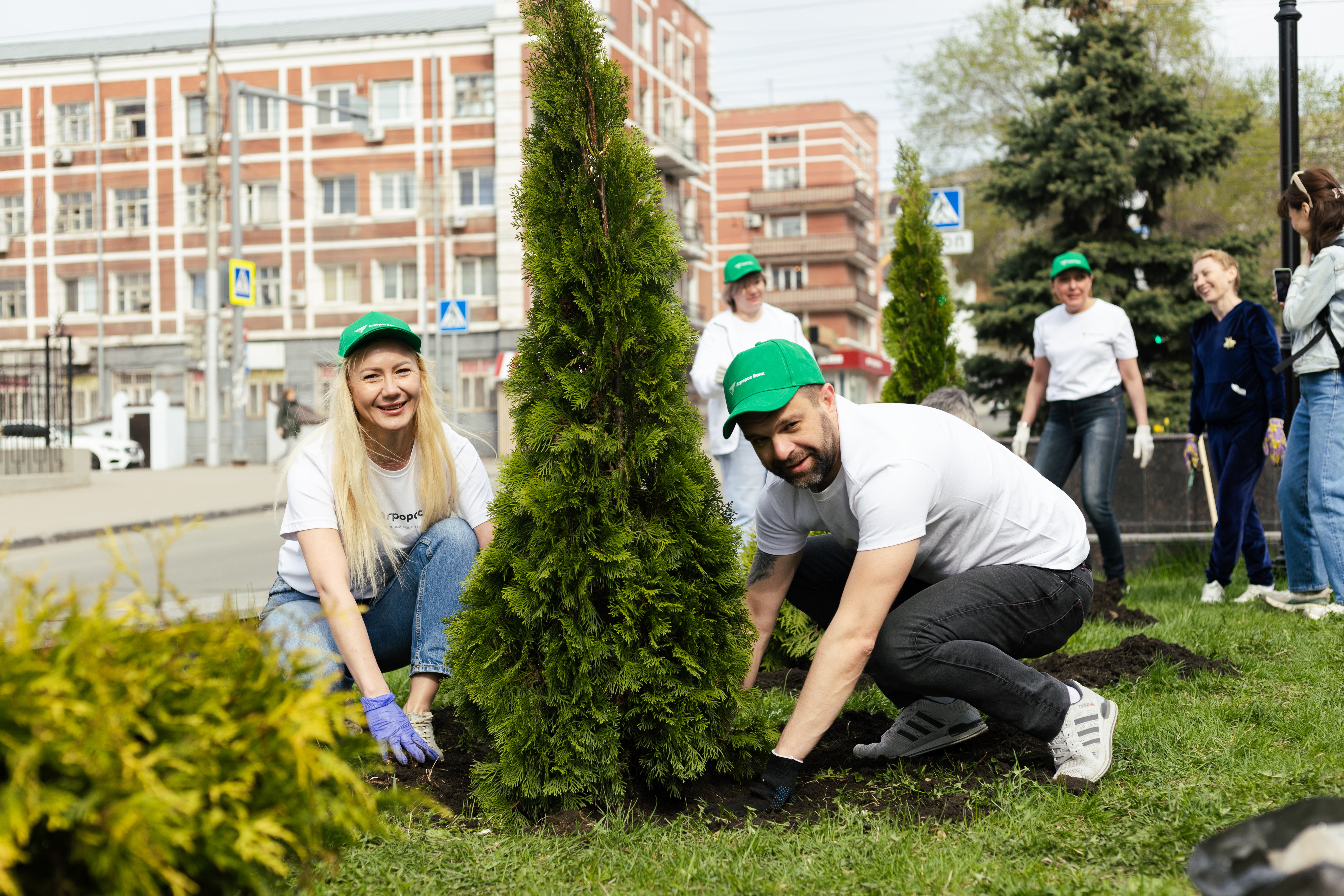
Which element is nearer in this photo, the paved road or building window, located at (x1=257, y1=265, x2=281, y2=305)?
the paved road

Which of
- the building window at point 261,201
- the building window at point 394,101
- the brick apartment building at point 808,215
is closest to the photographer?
the building window at point 394,101

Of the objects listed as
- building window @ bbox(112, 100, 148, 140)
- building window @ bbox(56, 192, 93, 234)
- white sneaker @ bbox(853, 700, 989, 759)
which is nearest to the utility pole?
building window @ bbox(112, 100, 148, 140)

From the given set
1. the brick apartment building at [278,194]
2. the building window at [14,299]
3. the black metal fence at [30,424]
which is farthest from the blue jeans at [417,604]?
the building window at [14,299]

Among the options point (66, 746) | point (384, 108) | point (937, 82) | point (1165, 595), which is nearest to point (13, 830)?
point (66, 746)

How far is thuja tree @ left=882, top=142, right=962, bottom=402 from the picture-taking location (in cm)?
794

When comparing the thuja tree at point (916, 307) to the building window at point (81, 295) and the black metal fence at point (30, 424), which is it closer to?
the black metal fence at point (30, 424)

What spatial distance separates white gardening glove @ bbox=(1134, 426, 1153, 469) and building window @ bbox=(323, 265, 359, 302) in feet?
120

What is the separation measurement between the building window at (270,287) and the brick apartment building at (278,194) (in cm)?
10

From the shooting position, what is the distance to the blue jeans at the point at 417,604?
385cm

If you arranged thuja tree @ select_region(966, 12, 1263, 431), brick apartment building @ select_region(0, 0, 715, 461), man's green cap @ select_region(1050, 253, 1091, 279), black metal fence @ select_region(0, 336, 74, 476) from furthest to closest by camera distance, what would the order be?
brick apartment building @ select_region(0, 0, 715, 461) → black metal fence @ select_region(0, 336, 74, 476) → thuja tree @ select_region(966, 12, 1263, 431) → man's green cap @ select_region(1050, 253, 1091, 279)

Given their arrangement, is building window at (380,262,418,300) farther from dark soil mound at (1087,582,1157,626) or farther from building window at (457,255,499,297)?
dark soil mound at (1087,582,1157,626)

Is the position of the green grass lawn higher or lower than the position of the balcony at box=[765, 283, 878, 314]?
lower

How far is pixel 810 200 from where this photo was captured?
61781 mm

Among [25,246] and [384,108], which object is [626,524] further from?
[25,246]
